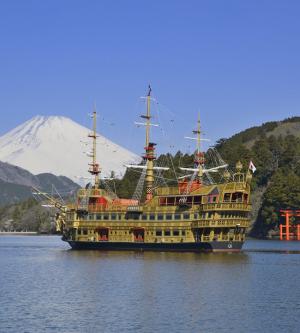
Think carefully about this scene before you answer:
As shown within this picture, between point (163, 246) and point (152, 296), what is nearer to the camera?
point (152, 296)

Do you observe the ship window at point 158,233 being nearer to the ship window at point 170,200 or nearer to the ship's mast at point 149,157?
the ship window at point 170,200

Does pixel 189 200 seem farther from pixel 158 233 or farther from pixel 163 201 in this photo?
pixel 158 233

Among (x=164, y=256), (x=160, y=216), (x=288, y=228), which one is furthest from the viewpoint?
(x=288, y=228)

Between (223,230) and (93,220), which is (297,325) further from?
(93,220)

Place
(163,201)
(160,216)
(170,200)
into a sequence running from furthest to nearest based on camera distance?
(160,216) → (163,201) → (170,200)

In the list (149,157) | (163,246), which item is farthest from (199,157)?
(163,246)

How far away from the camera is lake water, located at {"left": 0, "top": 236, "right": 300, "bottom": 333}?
42750 mm

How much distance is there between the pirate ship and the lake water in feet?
A: 34.0

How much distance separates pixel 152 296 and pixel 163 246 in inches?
1725

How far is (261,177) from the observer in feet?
610

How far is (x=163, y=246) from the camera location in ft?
316

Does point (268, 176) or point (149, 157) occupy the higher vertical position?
point (268, 176)

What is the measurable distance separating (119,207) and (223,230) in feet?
49.7

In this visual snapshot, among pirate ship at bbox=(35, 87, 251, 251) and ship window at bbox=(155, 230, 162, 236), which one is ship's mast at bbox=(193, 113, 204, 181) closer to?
pirate ship at bbox=(35, 87, 251, 251)
